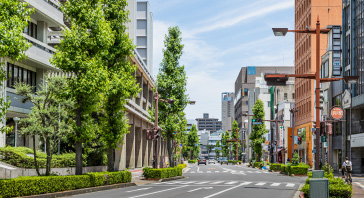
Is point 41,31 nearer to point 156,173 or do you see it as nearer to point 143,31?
point 156,173

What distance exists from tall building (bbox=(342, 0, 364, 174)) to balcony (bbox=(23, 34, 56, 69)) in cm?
3404

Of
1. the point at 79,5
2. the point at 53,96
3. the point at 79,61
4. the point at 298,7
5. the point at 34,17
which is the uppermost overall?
the point at 298,7

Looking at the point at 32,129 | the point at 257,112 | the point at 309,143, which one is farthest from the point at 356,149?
the point at 32,129

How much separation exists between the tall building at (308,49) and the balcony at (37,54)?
5028 cm

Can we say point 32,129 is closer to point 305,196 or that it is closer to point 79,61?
point 79,61

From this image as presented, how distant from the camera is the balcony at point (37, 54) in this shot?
34.0 m

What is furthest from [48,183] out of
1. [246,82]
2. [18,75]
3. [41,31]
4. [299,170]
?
[246,82]

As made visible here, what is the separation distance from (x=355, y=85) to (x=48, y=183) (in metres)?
43.4

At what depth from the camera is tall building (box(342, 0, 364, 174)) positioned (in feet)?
174

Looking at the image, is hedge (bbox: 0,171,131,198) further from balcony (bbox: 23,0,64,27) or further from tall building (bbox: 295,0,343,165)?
tall building (bbox: 295,0,343,165)

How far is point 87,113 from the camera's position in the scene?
2459 centimetres

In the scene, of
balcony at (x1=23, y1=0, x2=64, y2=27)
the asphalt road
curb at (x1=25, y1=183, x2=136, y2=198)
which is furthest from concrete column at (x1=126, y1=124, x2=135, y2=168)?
curb at (x1=25, y1=183, x2=136, y2=198)

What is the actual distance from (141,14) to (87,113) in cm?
9144

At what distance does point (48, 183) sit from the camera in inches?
779
